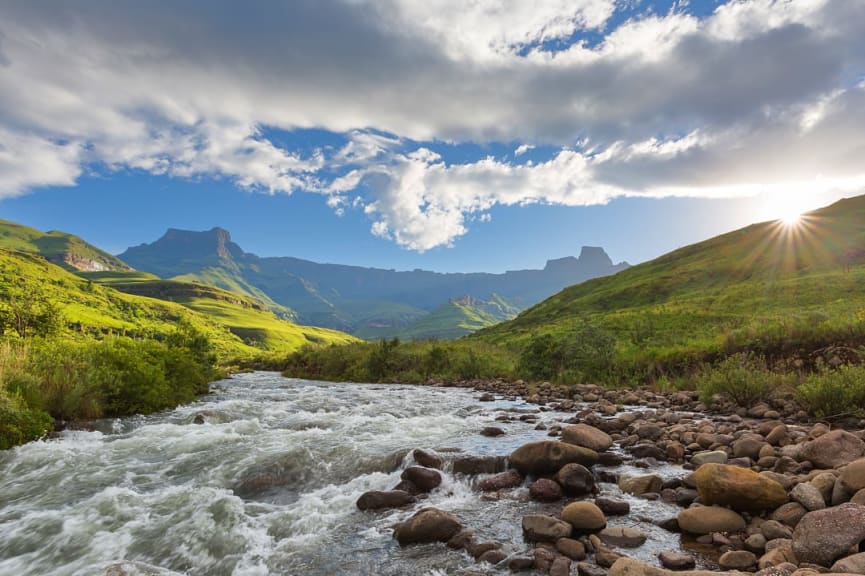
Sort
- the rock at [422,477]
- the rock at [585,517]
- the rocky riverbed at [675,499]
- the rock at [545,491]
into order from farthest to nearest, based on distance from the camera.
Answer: the rock at [422,477], the rock at [545,491], the rock at [585,517], the rocky riverbed at [675,499]

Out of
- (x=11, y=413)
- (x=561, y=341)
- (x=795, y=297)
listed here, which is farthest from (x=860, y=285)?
(x=11, y=413)

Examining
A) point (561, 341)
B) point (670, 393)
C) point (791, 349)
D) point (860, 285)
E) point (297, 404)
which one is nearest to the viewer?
point (791, 349)

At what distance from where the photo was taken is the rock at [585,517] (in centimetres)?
852

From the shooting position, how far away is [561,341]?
3481 cm

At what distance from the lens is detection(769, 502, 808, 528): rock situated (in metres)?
7.54

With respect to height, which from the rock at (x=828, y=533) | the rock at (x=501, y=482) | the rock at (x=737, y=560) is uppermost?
the rock at (x=828, y=533)

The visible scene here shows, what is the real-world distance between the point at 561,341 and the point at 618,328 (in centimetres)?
1873

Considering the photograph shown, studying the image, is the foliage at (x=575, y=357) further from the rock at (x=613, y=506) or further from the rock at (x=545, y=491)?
the rock at (x=613, y=506)

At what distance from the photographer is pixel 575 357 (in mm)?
31812

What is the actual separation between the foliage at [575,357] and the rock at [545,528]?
22395 millimetres

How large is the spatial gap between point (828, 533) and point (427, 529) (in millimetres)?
6696

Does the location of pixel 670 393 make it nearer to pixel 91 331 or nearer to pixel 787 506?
pixel 787 506

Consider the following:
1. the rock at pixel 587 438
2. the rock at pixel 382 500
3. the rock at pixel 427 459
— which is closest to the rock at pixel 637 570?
the rock at pixel 382 500

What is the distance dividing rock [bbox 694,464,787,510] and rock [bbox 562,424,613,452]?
14.0 ft
